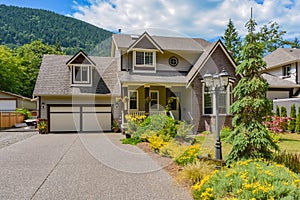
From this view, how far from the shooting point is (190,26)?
1636 centimetres

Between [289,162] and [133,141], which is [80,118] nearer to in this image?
[133,141]

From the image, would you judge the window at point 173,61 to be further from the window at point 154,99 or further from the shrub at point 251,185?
the shrub at point 251,185

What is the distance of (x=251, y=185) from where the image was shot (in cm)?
399

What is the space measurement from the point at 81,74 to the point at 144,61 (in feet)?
16.4

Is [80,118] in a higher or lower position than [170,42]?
lower

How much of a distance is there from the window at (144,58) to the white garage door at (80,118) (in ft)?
13.8

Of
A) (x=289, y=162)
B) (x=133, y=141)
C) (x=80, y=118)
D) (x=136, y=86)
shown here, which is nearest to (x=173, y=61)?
(x=136, y=86)

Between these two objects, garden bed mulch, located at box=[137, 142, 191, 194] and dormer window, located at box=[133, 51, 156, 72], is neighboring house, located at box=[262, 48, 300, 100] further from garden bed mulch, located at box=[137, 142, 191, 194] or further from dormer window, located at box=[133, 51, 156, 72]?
garden bed mulch, located at box=[137, 142, 191, 194]

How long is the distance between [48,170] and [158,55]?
13.0m

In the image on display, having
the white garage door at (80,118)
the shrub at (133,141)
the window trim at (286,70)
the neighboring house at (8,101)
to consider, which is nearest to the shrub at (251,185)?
the shrub at (133,141)

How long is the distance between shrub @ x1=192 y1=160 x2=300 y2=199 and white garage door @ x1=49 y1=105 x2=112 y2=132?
564 inches

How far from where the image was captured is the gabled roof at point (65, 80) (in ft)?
57.4

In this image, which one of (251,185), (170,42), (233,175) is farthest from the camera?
(170,42)

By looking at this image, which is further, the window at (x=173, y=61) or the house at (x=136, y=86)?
the window at (x=173, y=61)
